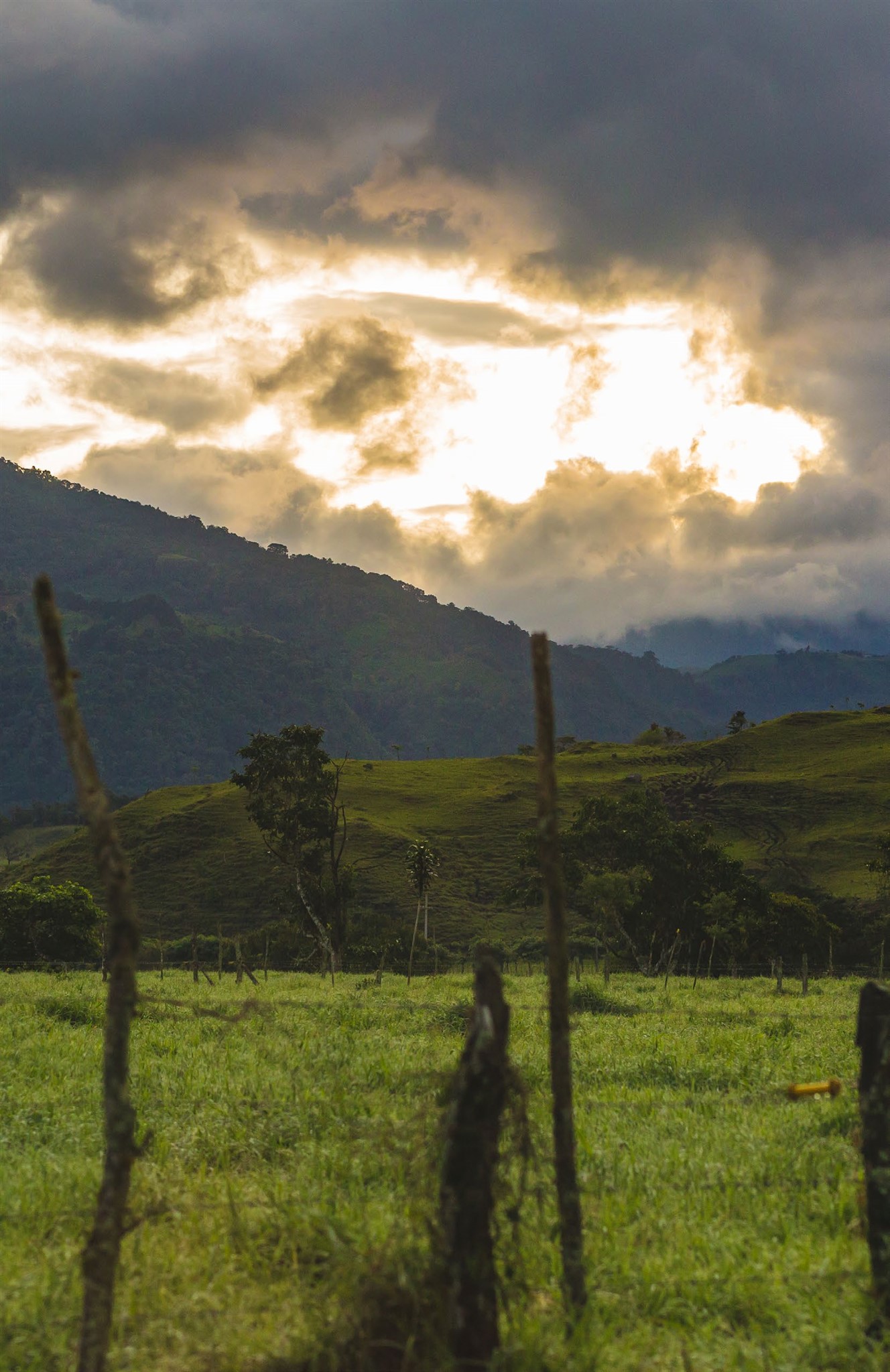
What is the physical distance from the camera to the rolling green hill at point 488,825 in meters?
127

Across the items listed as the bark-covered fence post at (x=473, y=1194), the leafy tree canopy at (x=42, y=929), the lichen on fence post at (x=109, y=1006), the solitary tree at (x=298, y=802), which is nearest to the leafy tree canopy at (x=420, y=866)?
the solitary tree at (x=298, y=802)

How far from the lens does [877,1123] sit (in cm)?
864

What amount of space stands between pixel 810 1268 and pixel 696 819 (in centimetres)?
15096

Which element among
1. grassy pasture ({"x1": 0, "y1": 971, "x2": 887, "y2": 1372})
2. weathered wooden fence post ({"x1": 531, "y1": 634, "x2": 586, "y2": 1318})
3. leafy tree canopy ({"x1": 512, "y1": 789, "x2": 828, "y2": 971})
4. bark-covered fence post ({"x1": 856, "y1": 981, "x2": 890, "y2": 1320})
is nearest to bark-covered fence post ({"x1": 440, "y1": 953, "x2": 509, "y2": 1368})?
grassy pasture ({"x1": 0, "y1": 971, "x2": 887, "y2": 1372})

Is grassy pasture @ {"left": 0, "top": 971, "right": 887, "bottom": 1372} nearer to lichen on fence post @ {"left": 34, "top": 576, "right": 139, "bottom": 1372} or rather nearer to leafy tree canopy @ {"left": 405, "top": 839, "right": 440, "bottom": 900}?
lichen on fence post @ {"left": 34, "top": 576, "right": 139, "bottom": 1372}

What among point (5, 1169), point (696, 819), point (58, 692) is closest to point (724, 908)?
point (5, 1169)

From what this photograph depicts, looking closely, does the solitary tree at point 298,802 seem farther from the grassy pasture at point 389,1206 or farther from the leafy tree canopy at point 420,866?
the grassy pasture at point 389,1206

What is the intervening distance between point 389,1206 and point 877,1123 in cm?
498

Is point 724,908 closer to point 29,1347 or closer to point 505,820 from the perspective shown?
point 29,1347

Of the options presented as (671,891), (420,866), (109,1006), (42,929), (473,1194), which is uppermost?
(109,1006)

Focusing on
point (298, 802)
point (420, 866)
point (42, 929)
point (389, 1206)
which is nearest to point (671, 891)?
point (420, 866)

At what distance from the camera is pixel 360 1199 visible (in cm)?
1080

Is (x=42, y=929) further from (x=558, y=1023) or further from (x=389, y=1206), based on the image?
(x=558, y=1023)

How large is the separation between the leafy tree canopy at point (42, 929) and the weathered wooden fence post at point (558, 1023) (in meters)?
67.9
